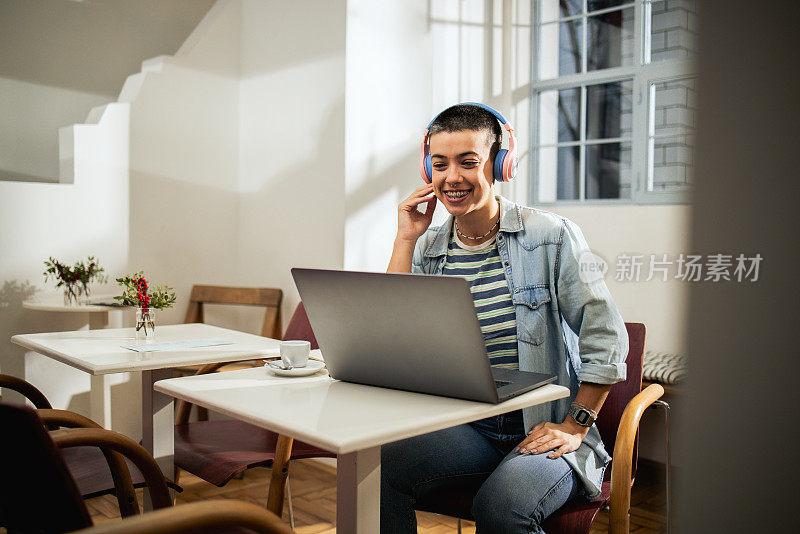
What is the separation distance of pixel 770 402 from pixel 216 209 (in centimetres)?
395

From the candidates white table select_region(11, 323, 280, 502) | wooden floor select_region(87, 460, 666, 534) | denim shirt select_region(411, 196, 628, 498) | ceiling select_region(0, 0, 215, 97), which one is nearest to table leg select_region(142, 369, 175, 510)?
white table select_region(11, 323, 280, 502)

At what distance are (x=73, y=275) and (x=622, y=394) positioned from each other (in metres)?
2.55

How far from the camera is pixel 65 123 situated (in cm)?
451

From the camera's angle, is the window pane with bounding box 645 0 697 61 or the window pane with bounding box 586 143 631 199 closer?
the window pane with bounding box 645 0 697 61

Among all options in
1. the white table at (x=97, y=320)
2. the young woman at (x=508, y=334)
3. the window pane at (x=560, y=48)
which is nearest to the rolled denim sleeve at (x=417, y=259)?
the young woman at (x=508, y=334)

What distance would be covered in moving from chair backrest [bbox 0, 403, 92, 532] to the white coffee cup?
0.69 meters

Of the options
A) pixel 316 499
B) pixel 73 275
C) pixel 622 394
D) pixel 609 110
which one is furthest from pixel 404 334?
pixel 609 110

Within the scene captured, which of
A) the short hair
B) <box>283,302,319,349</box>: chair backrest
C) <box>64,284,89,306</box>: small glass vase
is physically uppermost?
the short hair

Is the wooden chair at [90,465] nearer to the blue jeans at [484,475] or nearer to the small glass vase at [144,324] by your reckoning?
the small glass vase at [144,324]

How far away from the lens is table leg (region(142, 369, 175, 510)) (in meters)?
2.07

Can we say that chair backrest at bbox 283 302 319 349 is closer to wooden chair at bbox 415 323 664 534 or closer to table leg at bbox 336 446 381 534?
wooden chair at bbox 415 323 664 534

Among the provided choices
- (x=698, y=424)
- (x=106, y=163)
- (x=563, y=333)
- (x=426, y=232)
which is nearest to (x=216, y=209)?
(x=106, y=163)

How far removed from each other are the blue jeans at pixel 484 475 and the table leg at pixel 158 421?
0.71m

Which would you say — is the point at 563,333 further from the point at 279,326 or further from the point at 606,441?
the point at 279,326
